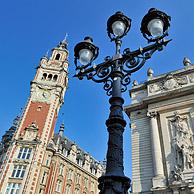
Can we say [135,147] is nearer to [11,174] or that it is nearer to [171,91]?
[171,91]

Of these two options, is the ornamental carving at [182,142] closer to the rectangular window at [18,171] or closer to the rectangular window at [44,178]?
the rectangular window at [18,171]

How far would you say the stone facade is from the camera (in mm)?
17797

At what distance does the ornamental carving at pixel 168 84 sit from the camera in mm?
23062

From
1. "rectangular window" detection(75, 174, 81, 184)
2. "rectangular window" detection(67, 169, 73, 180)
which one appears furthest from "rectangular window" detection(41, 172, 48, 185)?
"rectangular window" detection(75, 174, 81, 184)

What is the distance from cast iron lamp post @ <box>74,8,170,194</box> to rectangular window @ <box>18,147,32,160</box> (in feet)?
105

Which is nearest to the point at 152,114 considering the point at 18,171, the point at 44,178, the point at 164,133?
the point at 164,133

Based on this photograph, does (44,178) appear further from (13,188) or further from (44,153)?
(13,188)

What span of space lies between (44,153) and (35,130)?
417 cm

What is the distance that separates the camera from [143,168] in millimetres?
19859

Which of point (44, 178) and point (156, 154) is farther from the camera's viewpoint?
point (44, 178)

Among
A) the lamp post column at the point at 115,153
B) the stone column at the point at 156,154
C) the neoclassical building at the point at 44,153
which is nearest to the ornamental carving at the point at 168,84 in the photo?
the stone column at the point at 156,154

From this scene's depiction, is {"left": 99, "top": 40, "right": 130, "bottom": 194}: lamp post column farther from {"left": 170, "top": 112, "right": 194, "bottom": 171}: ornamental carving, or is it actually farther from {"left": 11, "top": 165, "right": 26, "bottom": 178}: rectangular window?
{"left": 11, "top": 165, "right": 26, "bottom": 178}: rectangular window

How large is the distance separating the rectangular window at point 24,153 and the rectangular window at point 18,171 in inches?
59.7

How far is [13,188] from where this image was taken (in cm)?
3344
